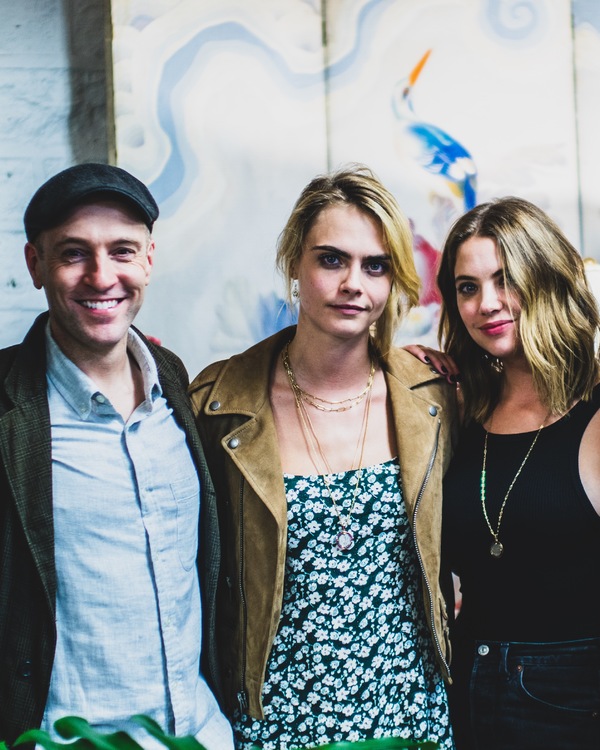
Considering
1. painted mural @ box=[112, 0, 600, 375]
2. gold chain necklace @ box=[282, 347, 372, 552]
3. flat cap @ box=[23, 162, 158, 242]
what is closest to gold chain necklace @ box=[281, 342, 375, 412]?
gold chain necklace @ box=[282, 347, 372, 552]

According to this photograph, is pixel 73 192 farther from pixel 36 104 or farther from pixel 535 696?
pixel 535 696

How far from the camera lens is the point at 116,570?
149cm

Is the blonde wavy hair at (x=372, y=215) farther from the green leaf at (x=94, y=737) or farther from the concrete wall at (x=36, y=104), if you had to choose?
the green leaf at (x=94, y=737)

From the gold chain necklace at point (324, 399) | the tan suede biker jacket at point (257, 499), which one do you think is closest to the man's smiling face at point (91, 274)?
the tan suede biker jacket at point (257, 499)

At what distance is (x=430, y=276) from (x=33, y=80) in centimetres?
151

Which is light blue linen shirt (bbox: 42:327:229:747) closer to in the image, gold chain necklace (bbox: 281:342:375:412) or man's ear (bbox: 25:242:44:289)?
man's ear (bbox: 25:242:44:289)

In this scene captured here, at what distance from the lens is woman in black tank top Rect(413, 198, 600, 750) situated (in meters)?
1.70

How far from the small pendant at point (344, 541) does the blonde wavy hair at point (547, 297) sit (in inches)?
23.0

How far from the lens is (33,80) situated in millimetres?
2557

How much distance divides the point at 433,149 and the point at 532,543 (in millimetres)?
1547

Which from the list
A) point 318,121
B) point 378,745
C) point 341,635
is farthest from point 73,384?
point 318,121

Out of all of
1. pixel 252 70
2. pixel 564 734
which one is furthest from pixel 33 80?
pixel 564 734

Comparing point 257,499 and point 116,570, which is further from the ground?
point 257,499

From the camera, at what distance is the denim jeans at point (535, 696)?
1.67m
